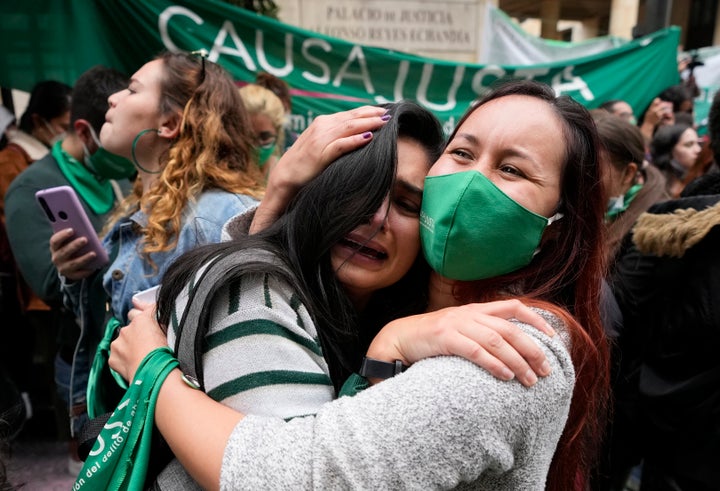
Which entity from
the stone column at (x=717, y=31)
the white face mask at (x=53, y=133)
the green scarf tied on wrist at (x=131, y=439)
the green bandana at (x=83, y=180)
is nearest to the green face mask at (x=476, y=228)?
the green scarf tied on wrist at (x=131, y=439)

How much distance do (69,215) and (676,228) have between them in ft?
7.23

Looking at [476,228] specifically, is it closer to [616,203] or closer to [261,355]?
[261,355]

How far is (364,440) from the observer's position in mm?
895

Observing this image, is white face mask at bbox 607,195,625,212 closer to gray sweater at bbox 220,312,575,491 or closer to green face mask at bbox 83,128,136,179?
gray sweater at bbox 220,312,575,491

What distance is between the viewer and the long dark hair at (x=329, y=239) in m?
1.24

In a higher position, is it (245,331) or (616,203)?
(245,331)

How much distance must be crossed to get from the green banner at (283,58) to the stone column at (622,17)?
8.18 metres

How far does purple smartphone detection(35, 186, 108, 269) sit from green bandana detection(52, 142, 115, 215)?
2.97 feet

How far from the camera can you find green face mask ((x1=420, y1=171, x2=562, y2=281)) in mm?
1203

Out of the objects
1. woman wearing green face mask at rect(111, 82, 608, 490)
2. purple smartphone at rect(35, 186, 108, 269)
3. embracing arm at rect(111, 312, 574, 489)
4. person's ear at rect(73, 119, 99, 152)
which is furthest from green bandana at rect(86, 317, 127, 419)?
person's ear at rect(73, 119, 99, 152)

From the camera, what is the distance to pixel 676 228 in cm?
202

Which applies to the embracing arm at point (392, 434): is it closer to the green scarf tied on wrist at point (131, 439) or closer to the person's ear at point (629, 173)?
the green scarf tied on wrist at point (131, 439)

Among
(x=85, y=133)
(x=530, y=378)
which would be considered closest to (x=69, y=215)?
(x=85, y=133)

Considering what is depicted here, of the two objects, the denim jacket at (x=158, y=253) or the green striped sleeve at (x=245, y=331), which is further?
the denim jacket at (x=158, y=253)
